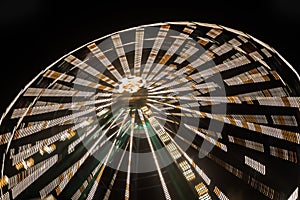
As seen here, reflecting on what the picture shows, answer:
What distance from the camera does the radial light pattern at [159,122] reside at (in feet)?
3.05

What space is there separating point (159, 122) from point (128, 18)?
96 cm

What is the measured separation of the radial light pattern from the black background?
0.04 meters

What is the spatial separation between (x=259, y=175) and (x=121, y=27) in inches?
27.8

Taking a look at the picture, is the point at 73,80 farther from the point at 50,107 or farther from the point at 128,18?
the point at 128,18

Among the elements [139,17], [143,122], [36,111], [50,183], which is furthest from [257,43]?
[143,122]

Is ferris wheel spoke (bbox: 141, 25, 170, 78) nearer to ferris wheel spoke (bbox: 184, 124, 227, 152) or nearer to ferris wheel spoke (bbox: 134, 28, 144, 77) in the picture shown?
ferris wheel spoke (bbox: 134, 28, 144, 77)

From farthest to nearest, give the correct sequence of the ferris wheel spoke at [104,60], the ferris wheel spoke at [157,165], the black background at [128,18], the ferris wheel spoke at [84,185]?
the ferris wheel spoke at [157,165], the ferris wheel spoke at [84,185], the ferris wheel spoke at [104,60], the black background at [128,18]

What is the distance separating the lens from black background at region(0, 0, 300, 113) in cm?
76

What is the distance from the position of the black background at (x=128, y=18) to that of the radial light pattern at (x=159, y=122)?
37mm

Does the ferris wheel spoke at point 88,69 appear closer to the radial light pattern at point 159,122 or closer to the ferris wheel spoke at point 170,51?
the radial light pattern at point 159,122

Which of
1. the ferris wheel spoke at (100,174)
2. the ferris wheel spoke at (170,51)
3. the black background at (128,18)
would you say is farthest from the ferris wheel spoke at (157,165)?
the black background at (128,18)

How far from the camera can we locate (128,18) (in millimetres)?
764

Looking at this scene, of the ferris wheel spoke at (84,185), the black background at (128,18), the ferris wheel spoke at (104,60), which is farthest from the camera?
the ferris wheel spoke at (84,185)

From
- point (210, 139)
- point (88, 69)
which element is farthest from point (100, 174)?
point (88, 69)
